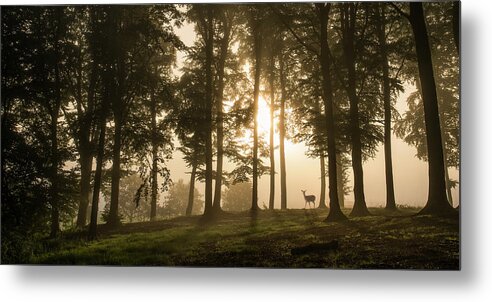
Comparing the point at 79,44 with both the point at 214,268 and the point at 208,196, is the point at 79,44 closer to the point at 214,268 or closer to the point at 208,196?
the point at 208,196

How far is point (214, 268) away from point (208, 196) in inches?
38.9

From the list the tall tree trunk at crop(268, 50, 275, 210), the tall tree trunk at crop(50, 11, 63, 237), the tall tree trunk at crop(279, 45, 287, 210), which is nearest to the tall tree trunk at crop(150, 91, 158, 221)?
the tall tree trunk at crop(50, 11, 63, 237)

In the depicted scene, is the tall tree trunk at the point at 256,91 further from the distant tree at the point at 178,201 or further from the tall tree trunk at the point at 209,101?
the distant tree at the point at 178,201

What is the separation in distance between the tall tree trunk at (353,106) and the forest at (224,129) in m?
0.02

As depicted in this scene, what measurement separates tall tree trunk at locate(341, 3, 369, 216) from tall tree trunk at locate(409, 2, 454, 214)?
Answer: 2.46 ft

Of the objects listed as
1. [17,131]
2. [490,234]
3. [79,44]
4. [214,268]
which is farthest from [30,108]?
[490,234]

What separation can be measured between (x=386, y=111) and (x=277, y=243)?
2.20 metres

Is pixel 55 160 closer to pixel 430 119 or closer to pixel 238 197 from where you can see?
pixel 238 197

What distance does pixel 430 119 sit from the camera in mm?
6465

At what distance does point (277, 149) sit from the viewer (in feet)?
21.7

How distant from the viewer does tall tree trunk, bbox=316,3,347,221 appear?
650 centimetres

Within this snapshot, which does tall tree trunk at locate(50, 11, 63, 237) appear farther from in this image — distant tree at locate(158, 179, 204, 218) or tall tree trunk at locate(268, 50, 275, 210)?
tall tree trunk at locate(268, 50, 275, 210)

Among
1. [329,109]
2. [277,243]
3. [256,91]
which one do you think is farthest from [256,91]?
[277,243]

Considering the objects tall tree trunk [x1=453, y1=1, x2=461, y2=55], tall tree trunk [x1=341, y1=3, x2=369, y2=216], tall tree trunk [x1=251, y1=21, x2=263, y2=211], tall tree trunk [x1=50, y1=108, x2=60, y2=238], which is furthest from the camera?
tall tree trunk [x1=50, y1=108, x2=60, y2=238]
